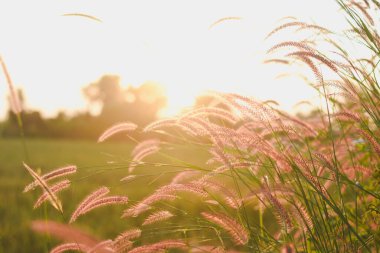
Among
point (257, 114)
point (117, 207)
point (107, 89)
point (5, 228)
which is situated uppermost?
point (107, 89)

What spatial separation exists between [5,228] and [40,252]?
52cm

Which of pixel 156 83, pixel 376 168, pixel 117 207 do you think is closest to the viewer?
pixel 376 168

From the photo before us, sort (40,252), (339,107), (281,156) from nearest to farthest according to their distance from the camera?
1. (281,156)
2. (339,107)
3. (40,252)

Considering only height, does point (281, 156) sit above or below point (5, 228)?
above

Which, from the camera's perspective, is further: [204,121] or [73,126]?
[73,126]

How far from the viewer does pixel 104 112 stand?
36.7 meters

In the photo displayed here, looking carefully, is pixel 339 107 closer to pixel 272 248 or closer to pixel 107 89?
pixel 272 248

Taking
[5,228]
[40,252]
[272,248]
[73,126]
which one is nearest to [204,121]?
[272,248]

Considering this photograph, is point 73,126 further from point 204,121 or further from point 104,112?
point 204,121

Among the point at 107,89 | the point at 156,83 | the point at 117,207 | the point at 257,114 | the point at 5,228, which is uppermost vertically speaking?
the point at 107,89

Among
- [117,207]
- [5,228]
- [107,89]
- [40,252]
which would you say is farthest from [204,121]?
[107,89]

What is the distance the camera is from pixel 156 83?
2.52m

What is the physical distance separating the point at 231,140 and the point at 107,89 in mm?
68893

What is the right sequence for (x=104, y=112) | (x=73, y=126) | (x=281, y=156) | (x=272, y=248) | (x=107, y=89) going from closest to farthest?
(x=281, y=156) < (x=272, y=248) < (x=73, y=126) < (x=104, y=112) < (x=107, y=89)
